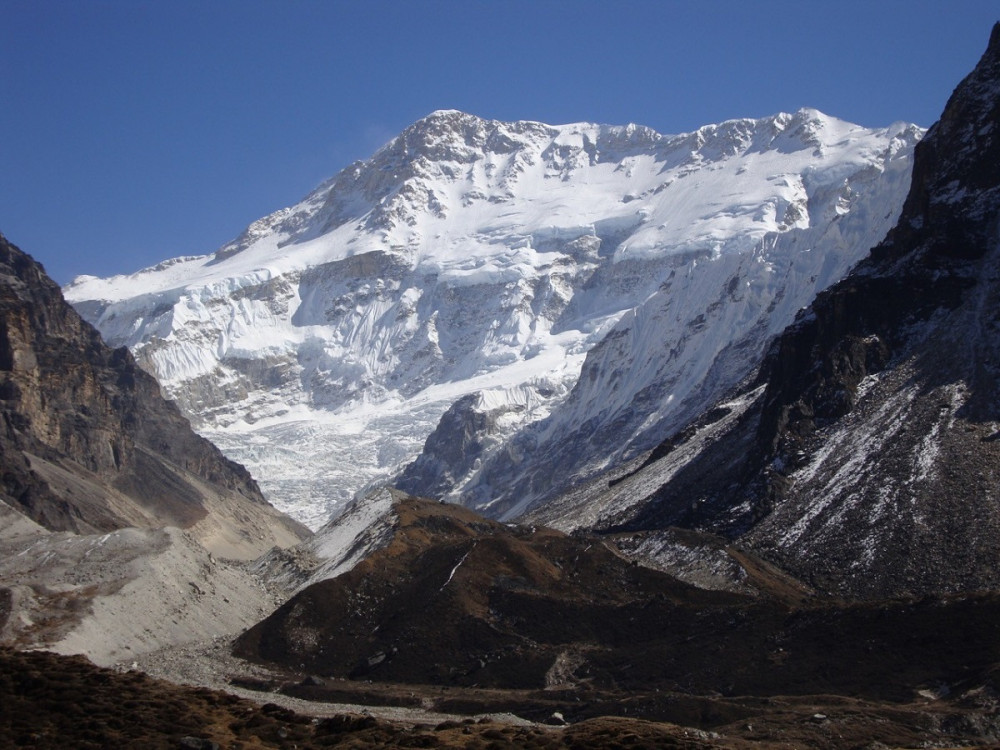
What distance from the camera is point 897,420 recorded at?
12769 cm

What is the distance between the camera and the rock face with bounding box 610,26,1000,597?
11144 cm

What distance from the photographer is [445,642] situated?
102 meters

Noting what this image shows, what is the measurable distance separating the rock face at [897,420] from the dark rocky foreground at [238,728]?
3705 cm

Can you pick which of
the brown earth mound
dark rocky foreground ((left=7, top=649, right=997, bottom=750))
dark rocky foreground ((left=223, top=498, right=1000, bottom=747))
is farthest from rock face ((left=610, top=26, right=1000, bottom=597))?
dark rocky foreground ((left=7, top=649, right=997, bottom=750))

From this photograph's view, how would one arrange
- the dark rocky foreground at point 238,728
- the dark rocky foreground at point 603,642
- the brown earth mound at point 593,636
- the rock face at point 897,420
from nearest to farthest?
1. the dark rocky foreground at point 238,728
2. the dark rocky foreground at point 603,642
3. the brown earth mound at point 593,636
4. the rock face at point 897,420

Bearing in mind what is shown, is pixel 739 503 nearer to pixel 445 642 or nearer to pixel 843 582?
pixel 843 582

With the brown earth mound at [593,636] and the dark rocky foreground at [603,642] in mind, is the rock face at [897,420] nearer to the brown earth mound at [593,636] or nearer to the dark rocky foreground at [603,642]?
the dark rocky foreground at [603,642]

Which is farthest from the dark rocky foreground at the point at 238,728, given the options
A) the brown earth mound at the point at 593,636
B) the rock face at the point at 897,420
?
the rock face at the point at 897,420

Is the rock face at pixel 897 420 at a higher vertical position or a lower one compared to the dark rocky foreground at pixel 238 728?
higher

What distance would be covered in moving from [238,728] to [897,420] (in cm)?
8240

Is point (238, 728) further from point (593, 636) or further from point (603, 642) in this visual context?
point (593, 636)

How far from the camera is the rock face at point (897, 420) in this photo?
111m

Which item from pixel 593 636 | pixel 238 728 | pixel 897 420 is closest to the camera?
pixel 238 728


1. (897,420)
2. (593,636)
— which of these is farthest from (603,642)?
(897,420)
